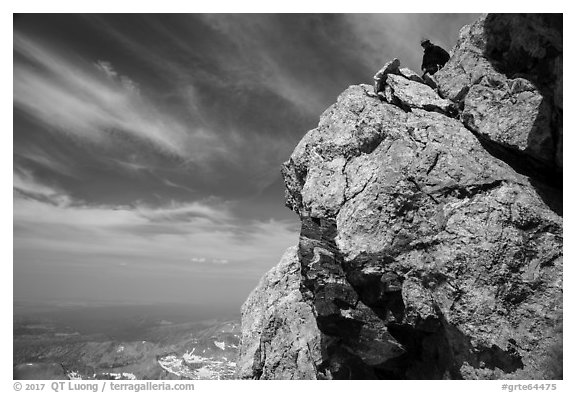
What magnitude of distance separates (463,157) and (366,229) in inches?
253

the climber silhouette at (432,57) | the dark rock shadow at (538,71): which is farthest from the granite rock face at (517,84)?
the climber silhouette at (432,57)

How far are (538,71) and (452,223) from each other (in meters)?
9.24

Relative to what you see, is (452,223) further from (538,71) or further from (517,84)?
(538,71)

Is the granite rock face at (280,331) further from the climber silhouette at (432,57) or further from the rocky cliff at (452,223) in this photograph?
the climber silhouette at (432,57)

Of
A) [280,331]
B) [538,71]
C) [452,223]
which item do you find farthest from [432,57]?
[280,331]

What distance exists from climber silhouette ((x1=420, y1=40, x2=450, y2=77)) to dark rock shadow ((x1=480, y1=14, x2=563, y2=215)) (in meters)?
5.28

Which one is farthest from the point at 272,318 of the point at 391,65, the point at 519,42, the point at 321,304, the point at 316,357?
the point at 519,42

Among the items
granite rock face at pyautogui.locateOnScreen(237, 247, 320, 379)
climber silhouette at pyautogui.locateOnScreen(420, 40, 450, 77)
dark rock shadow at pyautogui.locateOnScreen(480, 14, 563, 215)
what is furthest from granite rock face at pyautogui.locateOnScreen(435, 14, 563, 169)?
granite rock face at pyautogui.locateOnScreen(237, 247, 320, 379)

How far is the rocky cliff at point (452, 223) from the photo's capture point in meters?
14.6

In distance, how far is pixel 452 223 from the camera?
16312 mm
